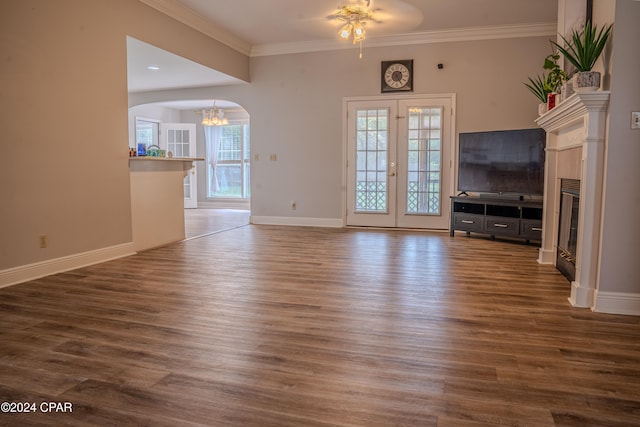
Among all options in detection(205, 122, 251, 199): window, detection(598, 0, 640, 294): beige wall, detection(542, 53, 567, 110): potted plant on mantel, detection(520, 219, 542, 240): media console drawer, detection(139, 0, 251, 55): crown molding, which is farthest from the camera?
detection(205, 122, 251, 199): window

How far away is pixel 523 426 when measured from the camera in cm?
165

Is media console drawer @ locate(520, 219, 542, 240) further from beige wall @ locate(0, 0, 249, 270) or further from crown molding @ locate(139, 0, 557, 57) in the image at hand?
beige wall @ locate(0, 0, 249, 270)

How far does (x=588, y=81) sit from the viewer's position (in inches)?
120

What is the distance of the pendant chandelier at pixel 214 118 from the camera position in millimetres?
10289

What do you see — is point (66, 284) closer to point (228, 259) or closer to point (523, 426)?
point (228, 259)

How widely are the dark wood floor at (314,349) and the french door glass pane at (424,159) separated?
2.91 m

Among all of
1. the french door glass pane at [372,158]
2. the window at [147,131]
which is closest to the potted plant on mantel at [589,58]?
the french door glass pane at [372,158]

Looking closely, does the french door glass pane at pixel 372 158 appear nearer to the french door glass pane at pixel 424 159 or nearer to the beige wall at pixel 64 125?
the french door glass pane at pixel 424 159

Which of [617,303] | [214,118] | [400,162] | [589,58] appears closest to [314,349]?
[617,303]

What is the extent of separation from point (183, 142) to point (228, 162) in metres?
1.18

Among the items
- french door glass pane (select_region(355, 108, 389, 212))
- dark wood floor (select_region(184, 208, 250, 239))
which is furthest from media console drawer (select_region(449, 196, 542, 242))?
dark wood floor (select_region(184, 208, 250, 239))

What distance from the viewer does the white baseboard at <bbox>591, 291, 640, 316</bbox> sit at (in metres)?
2.99

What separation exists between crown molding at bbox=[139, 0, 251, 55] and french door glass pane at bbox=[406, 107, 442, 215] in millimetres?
2924

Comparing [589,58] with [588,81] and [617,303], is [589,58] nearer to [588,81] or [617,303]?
[588,81]
